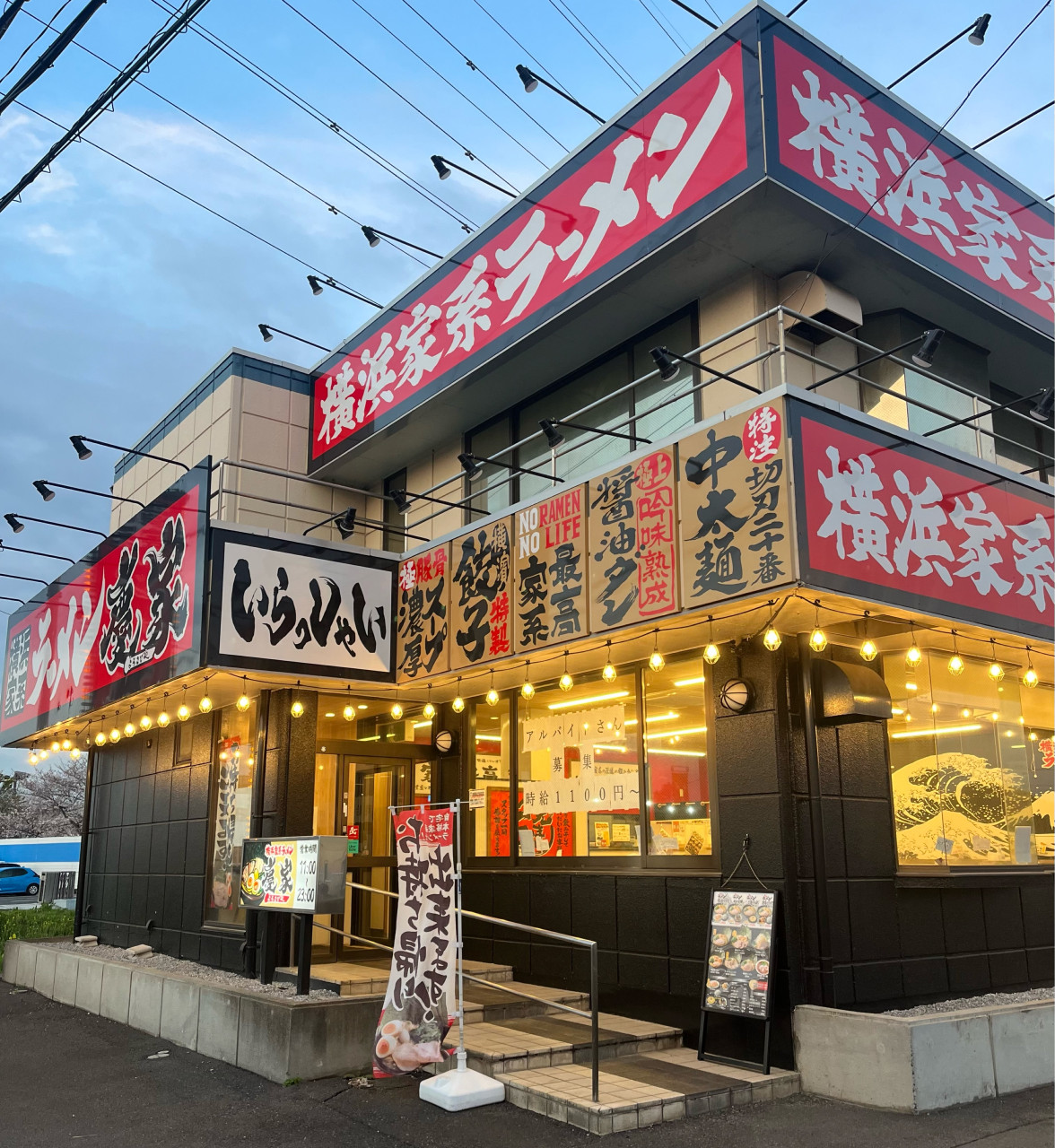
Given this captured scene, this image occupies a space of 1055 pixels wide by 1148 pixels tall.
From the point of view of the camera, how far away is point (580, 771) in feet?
35.7

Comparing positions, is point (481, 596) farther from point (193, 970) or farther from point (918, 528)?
point (193, 970)

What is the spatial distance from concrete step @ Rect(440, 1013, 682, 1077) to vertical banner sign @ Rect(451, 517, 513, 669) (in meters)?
3.52

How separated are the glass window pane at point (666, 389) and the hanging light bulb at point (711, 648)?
7.82 feet

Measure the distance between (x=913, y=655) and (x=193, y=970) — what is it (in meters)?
9.50

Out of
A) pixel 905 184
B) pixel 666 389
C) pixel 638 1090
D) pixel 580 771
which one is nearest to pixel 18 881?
pixel 580 771

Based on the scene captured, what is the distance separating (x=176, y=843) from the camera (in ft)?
47.8

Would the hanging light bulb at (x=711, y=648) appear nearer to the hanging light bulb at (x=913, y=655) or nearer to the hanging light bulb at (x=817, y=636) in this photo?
the hanging light bulb at (x=817, y=636)

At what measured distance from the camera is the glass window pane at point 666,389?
10688mm

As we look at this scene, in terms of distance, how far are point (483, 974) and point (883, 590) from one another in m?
6.35

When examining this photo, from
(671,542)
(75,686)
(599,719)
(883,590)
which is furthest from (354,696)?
(883,590)

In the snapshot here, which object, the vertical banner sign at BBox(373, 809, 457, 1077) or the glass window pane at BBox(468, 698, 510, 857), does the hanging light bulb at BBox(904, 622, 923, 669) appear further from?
the glass window pane at BBox(468, 698, 510, 857)

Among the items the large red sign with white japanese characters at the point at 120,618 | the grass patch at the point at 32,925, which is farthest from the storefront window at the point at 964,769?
the grass patch at the point at 32,925

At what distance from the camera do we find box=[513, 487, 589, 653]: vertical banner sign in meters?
9.51

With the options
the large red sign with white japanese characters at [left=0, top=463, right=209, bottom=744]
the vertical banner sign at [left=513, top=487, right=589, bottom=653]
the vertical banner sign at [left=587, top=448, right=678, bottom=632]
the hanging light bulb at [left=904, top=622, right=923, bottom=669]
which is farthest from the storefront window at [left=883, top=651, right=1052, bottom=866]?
the large red sign with white japanese characters at [left=0, top=463, right=209, bottom=744]
